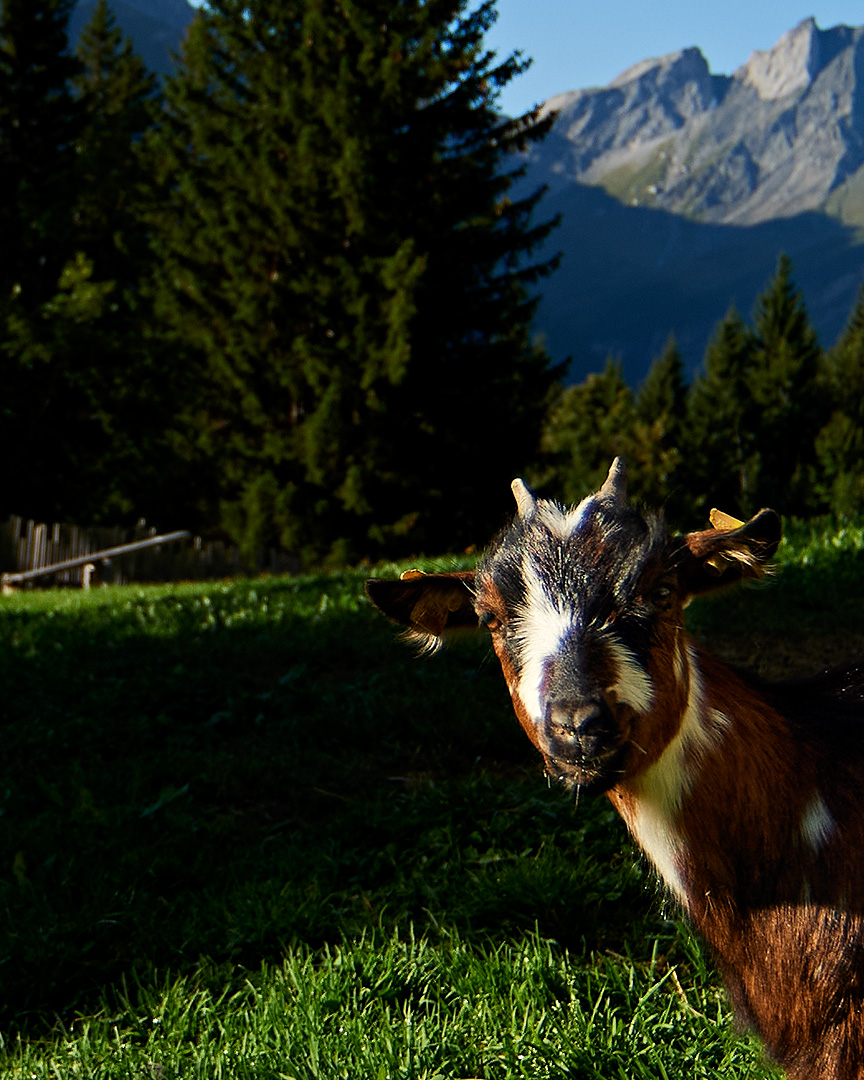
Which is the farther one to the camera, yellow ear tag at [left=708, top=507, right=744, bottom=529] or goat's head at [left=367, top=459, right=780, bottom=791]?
yellow ear tag at [left=708, top=507, right=744, bottom=529]

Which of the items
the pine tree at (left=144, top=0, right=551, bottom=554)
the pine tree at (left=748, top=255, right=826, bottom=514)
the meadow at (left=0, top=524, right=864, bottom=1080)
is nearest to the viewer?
the meadow at (left=0, top=524, right=864, bottom=1080)

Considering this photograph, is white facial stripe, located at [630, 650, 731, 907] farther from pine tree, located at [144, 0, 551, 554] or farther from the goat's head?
pine tree, located at [144, 0, 551, 554]

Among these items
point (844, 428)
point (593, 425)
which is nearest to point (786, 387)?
point (844, 428)

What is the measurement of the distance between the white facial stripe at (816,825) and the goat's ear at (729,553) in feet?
2.19

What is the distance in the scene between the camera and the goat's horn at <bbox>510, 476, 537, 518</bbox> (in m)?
2.69

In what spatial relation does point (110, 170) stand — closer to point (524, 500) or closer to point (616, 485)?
point (524, 500)

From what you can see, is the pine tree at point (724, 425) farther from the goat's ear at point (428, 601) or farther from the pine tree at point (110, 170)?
the goat's ear at point (428, 601)

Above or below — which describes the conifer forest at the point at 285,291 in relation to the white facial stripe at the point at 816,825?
above

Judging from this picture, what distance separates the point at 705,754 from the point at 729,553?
1.80ft

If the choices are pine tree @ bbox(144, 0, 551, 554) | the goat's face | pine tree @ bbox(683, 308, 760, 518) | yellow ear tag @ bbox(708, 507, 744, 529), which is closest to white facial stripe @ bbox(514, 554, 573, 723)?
the goat's face

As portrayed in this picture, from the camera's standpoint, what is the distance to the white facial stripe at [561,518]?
101 inches

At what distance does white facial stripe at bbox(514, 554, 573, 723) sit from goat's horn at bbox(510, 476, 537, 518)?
0.63 ft

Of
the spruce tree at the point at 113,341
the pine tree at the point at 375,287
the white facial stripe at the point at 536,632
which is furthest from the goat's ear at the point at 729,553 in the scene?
the spruce tree at the point at 113,341

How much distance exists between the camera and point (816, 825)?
259 cm
